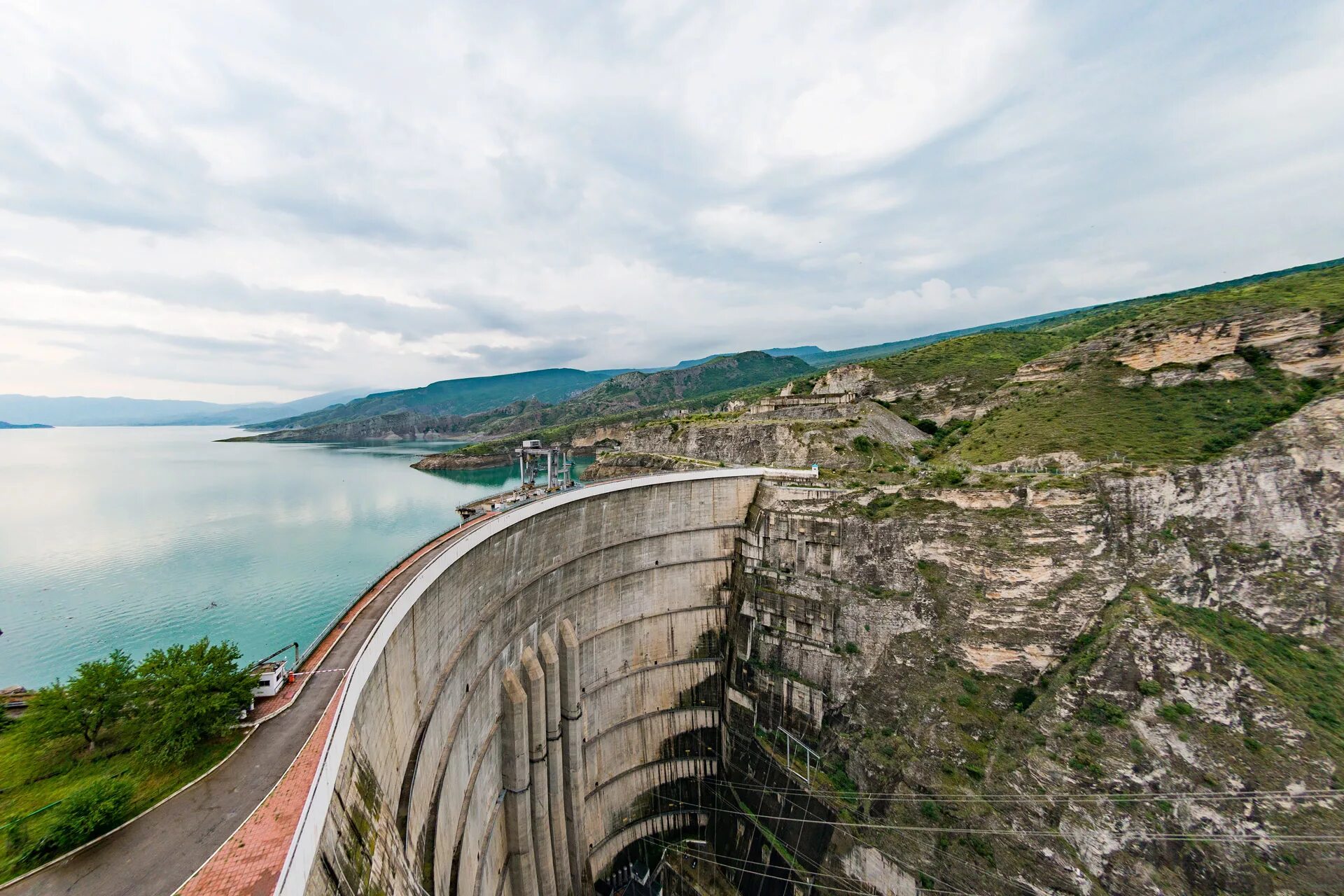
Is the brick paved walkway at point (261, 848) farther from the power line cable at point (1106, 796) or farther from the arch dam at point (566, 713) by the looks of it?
the power line cable at point (1106, 796)

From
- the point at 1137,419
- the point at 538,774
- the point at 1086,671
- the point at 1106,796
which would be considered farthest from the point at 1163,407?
the point at 538,774

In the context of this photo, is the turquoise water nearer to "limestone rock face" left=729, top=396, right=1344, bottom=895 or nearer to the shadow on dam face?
the shadow on dam face

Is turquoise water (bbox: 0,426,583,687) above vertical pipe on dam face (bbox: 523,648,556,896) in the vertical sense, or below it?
above

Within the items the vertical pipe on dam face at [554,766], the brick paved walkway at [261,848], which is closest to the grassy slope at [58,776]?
the brick paved walkway at [261,848]

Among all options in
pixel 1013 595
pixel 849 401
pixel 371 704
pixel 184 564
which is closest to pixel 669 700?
pixel 1013 595

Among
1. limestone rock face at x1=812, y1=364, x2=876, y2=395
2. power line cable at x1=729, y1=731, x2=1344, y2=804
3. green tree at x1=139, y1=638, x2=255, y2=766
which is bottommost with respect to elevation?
power line cable at x1=729, y1=731, x2=1344, y2=804

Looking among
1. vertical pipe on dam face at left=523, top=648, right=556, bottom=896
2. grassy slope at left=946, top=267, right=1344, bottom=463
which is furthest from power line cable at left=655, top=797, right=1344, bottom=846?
grassy slope at left=946, top=267, right=1344, bottom=463

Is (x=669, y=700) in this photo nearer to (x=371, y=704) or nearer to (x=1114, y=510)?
(x=371, y=704)
